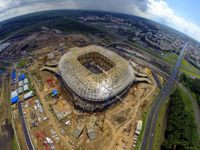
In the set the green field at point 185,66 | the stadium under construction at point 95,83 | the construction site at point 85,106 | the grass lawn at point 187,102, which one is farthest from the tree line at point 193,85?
the stadium under construction at point 95,83

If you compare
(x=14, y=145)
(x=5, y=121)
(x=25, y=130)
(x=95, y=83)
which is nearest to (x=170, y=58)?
(x=95, y=83)

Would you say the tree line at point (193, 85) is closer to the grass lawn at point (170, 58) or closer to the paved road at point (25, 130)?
the grass lawn at point (170, 58)

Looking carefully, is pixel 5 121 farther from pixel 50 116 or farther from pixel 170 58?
pixel 170 58

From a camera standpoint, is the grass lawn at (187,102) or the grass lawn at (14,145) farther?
the grass lawn at (187,102)

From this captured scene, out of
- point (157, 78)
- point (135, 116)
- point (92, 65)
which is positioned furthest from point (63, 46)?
point (135, 116)

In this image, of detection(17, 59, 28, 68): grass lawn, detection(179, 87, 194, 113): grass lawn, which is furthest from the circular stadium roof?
detection(17, 59, 28, 68): grass lawn

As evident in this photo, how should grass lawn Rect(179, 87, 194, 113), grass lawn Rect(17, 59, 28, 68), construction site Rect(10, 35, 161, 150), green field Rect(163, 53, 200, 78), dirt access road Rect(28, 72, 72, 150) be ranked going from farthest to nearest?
green field Rect(163, 53, 200, 78) → grass lawn Rect(17, 59, 28, 68) → grass lawn Rect(179, 87, 194, 113) → construction site Rect(10, 35, 161, 150) → dirt access road Rect(28, 72, 72, 150)

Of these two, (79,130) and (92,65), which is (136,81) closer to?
(92,65)

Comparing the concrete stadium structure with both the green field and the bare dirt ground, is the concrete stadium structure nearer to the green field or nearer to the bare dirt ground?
the bare dirt ground
